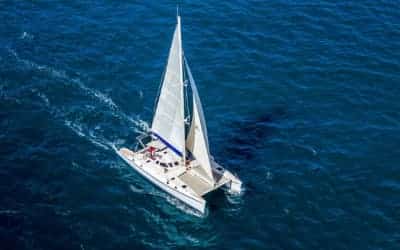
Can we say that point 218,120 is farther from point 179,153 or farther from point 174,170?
point 174,170

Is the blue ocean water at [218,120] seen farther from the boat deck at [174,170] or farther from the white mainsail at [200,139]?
the white mainsail at [200,139]

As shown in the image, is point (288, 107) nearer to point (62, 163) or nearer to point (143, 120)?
point (143, 120)

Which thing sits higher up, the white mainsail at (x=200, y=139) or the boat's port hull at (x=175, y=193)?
the white mainsail at (x=200, y=139)

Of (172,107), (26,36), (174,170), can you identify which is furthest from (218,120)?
(26,36)

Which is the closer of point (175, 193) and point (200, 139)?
point (175, 193)

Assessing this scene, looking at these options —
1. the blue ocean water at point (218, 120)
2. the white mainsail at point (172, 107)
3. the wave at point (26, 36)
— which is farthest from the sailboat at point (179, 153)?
the wave at point (26, 36)

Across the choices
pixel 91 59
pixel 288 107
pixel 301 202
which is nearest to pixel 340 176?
pixel 301 202
